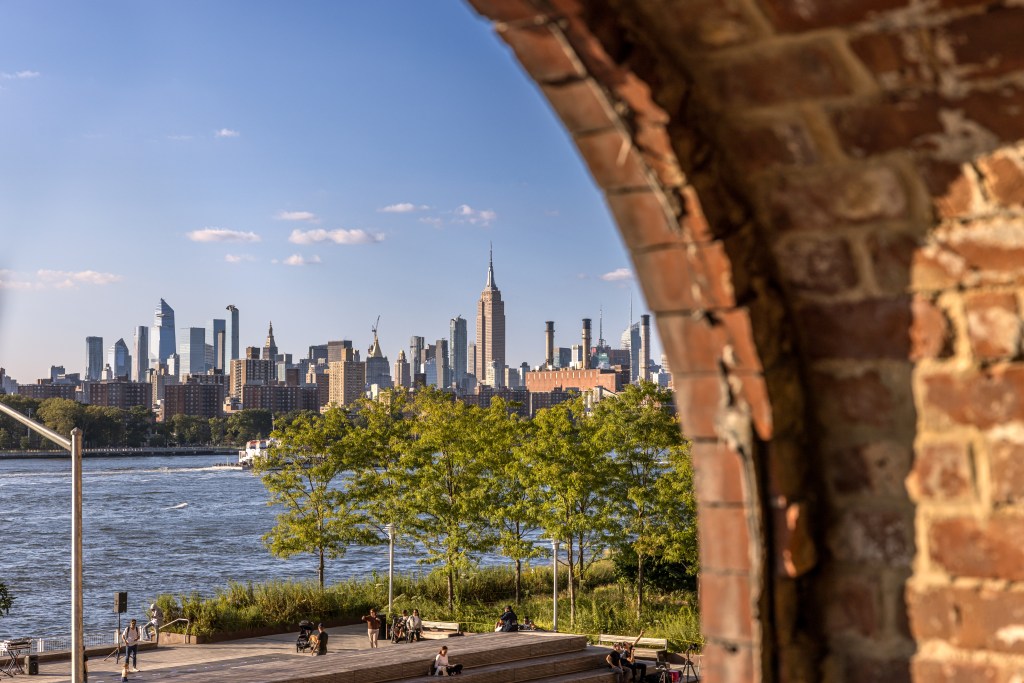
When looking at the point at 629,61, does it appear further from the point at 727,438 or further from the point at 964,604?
the point at 964,604

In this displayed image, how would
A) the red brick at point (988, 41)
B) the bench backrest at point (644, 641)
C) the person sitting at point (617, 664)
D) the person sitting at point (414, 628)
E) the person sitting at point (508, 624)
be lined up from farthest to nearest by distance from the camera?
the person sitting at point (414, 628) < the person sitting at point (508, 624) < the bench backrest at point (644, 641) < the person sitting at point (617, 664) < the red brick at point (988, 41)

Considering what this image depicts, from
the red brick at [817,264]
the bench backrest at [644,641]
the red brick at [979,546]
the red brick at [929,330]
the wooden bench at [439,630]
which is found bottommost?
the wooden bench at [439,630]

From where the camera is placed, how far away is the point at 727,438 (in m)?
2.39

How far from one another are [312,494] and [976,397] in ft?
111

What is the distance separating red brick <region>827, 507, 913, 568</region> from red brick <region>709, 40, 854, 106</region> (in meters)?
0.89

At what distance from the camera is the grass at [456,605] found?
93.6 feet

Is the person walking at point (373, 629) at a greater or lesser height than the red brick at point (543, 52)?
lesser

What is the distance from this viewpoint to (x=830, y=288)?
2406 millimetres

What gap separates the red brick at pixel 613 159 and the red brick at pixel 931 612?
103 centimetres

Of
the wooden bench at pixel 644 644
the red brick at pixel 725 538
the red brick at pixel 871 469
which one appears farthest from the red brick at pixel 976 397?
the wooden bench at pixel 644 644

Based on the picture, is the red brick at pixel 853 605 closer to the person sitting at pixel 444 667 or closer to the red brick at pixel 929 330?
the red brick at pixel 929 330

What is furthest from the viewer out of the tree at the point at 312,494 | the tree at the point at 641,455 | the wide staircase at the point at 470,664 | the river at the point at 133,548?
the river at the point at 133,548

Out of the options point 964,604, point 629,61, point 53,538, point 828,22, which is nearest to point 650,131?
point 629,61

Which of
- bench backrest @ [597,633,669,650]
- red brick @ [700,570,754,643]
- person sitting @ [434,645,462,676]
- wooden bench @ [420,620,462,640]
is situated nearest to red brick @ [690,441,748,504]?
red brick @ [700,570,754,643]
